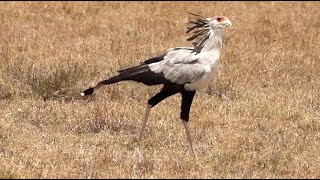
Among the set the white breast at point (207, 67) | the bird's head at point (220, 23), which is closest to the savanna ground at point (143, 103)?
the white breast at point (207, 67)

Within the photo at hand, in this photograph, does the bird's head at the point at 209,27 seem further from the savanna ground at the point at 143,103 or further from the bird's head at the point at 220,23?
the savanna ground at the point at 143,103

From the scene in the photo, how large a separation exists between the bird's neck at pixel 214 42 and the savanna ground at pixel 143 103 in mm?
786

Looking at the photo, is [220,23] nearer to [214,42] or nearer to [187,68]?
[214,42]

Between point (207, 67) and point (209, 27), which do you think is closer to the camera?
point (207, 67)

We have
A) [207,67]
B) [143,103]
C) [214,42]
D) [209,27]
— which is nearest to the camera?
[207,67]

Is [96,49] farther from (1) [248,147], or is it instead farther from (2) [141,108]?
(1) [248,147]

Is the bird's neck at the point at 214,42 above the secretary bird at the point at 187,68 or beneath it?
above

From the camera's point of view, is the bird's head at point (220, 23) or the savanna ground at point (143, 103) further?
the bird's head at point (220, 23)

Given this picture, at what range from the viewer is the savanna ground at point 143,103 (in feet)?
17.9

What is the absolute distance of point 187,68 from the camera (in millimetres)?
5531

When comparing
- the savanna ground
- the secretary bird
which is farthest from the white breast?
the savanna ground

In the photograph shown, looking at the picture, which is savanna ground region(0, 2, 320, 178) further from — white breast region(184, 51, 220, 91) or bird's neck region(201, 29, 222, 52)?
bird's neck region(201, 29, 222, 52)

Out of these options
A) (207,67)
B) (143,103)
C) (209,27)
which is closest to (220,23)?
(209,27)

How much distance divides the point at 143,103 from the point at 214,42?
218 centimetres
